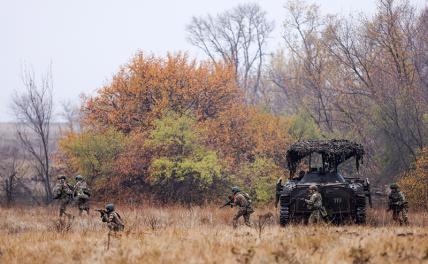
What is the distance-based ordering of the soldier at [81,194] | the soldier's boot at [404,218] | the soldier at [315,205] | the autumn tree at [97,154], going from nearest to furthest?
1. the soldier at [315,205]
2. the soldier's boot at [404,218]
3. the soldier at [81,194]
4. the autumn tree at [97,154]

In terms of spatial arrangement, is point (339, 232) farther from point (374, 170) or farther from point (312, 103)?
point (312, 103)

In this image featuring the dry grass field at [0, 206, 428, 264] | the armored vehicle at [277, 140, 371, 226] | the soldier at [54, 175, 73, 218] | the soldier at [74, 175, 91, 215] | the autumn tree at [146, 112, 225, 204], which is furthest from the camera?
the autumn tree at [146, 112, 225, 204]

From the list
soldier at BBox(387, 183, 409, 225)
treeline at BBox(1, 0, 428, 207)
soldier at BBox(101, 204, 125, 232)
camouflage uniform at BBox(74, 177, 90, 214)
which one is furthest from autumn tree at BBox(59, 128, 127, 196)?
soldier at BBox(387, 183, 409, 225)

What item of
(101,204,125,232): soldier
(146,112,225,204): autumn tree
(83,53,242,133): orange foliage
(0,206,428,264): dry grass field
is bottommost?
(0,206,428,264): dry grass field

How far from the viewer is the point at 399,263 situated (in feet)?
29.7

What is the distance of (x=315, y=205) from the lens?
50.0 feet

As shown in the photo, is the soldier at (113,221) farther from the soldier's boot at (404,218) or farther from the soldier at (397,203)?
the soldier's boot at (404,218)

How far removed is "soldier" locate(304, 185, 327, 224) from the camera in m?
15.2

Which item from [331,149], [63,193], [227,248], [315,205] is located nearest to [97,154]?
[63,193]

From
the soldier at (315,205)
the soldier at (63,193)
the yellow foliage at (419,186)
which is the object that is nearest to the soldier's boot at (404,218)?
the soldier at (315,205)

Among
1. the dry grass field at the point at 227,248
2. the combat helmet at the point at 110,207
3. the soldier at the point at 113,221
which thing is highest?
the combat helmet at the point at 110,207

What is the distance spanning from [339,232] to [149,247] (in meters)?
4.42

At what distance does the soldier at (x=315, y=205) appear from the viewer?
15227 mm

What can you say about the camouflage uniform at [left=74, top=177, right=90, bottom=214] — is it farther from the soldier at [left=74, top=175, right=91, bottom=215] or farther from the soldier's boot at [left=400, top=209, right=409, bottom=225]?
the soldier's boot at [left=400, top=209, right=409, bottom=225]
